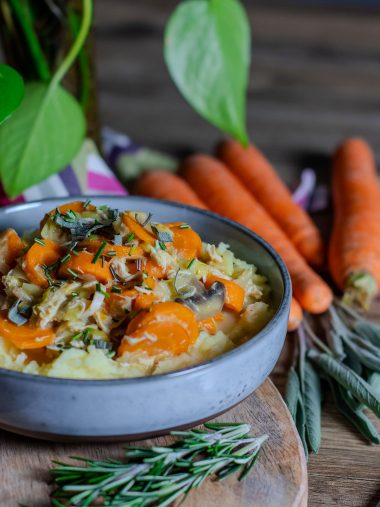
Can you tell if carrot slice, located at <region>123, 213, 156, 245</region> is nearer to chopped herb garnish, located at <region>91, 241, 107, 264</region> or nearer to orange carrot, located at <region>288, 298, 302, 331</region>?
chopped herb garnish, located at <region>91, 241, 107, 264</region>

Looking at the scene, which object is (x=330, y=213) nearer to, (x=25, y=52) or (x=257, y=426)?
(x=25, y=52)

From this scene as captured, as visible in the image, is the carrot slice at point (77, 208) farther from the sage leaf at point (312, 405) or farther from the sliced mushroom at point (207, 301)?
the sage leaf at point (312, 405)

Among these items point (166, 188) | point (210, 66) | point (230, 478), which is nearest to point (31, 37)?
point (210, 66)

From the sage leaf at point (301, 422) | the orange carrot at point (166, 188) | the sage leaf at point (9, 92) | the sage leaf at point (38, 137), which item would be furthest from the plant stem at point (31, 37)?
the sage leaf at point (301, 422)

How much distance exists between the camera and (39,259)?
1358 mm

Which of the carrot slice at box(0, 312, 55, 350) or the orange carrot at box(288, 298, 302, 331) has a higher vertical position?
the carrot slice at box(0, 312, 55, 350)

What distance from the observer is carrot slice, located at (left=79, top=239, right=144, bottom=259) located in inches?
53.1

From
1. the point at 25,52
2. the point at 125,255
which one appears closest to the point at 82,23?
the point at 25,52

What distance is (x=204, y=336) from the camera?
4.24 ft

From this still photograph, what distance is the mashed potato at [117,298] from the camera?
3.97ft

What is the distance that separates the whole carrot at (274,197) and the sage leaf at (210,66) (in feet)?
1.57

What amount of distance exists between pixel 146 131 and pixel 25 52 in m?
1.58

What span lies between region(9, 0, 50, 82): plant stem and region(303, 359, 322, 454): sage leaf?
1.13 m

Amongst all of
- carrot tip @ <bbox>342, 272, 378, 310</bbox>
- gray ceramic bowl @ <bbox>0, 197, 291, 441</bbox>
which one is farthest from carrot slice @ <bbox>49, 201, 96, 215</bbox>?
carrot tip @ <bbox>342, 272, 378, 310</bbox>
